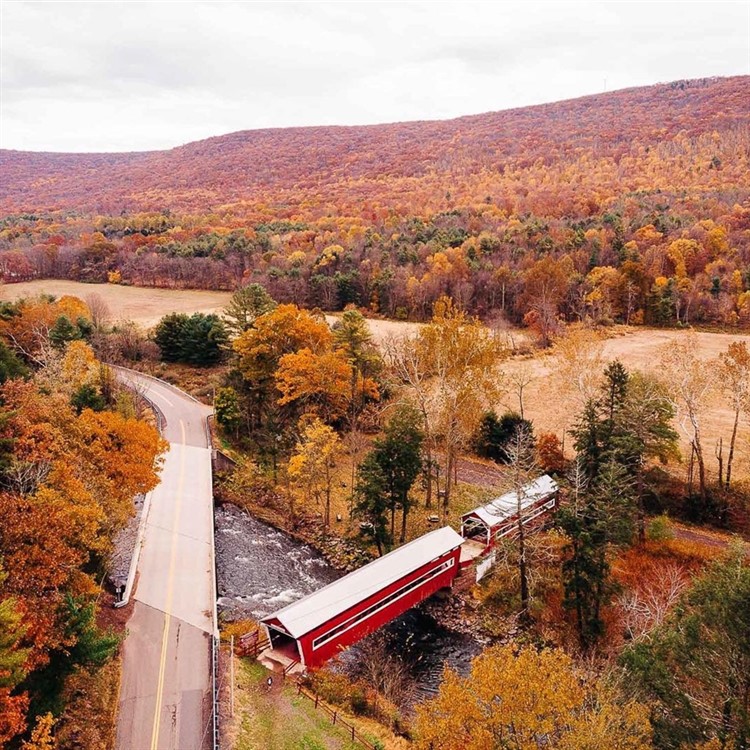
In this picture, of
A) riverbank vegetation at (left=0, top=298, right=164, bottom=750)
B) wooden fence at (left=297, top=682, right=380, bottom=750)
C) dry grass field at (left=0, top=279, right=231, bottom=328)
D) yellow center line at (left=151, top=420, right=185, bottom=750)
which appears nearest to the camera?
riverbank vegetation at (left=0, top=298, right=164, bottom=750)

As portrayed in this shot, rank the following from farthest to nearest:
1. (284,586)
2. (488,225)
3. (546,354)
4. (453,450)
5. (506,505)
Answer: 1. (488,225)
2. (546,354)
3. (453,450)
4. (506,505)
5. (284,586)

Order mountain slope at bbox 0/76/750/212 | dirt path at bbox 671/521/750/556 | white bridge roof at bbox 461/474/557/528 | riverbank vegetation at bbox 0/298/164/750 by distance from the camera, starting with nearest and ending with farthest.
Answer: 1. riverbank vegetation at bbox 0/298/164/750
2. white bridge roof at bbox 461/474/557/528
3. dirt path at bbox 671/521/750/556
4. mountain slope at bbox 0/76/750/212

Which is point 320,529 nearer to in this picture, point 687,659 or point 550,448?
point 550,448

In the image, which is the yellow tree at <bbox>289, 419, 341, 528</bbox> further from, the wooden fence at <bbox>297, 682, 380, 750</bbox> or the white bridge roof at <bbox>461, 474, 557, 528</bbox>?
the wooden fence at <bbox>297, 682, 380, 750</bbox>

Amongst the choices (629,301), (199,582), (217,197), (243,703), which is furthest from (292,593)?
(217,197)

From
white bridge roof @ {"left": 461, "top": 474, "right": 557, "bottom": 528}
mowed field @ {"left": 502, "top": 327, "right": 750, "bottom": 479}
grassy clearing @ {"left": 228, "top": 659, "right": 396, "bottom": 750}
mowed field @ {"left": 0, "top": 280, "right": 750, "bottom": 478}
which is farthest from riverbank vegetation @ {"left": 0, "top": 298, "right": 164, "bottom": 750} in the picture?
mowed field @ {"left": 0, "top": 280, "right": 750, "bottom": 478}

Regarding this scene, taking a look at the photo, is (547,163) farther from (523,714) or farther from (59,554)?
(523,714)

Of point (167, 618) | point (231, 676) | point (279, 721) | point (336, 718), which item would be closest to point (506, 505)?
point (336, 718)

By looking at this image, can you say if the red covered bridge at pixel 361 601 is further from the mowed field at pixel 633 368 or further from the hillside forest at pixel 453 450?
the mowed field at pixel 633 368
